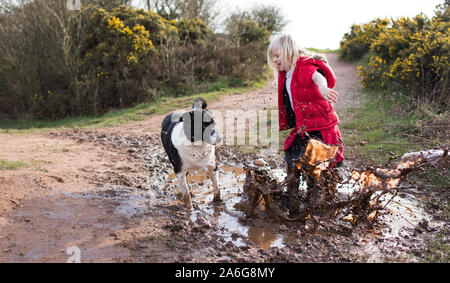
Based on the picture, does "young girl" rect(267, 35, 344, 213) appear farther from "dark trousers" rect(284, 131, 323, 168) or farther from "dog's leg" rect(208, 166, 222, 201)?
"dog's leg" rect(208, 166, 222, 201)

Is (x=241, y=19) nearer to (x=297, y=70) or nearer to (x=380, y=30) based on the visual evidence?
(x=380, y=30)

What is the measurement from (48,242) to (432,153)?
15.6ft

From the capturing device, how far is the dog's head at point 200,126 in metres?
3.94

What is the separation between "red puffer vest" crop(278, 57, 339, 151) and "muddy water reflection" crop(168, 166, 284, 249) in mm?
1284

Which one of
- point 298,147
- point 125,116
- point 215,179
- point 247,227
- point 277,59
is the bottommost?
point 247,227

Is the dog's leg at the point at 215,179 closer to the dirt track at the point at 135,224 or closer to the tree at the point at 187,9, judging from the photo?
the dirt track at the point at 135,224

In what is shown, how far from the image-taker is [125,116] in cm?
1100

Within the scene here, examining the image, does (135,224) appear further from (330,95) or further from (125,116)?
(125,116)

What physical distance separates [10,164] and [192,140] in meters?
3.31

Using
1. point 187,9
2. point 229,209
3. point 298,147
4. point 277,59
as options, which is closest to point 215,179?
point 229,209

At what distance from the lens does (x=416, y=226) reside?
156 inches

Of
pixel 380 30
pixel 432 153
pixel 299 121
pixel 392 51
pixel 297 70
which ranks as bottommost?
pixel 432 153

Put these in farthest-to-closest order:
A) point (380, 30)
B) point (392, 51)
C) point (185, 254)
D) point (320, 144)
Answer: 1. point (380, 30)
2. point (392, 51)
3. point (320, 144)
4. point (185, 254)
